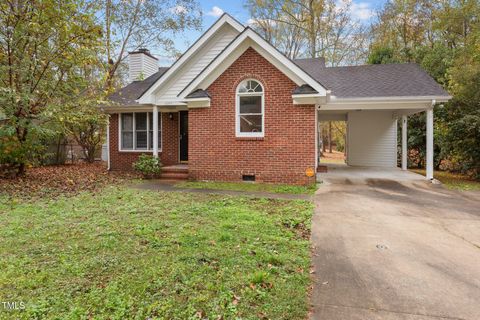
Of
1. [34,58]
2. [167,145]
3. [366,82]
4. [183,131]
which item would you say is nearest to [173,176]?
[167,145]

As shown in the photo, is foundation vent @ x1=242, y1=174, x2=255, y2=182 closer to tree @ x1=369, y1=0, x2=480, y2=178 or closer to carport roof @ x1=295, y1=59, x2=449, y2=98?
carport roof @ x1=295, y1=59, x2=449, y2=98

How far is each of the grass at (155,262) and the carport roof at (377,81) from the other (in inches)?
275

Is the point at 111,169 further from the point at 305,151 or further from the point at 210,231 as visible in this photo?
the point at 210,231

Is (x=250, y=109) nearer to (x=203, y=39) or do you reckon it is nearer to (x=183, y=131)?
(x=203, y=39)

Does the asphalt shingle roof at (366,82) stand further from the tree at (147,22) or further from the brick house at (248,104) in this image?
the tree at (147,22)


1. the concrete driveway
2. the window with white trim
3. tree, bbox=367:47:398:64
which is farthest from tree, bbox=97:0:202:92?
the concrete driveway

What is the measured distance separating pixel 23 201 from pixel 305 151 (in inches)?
295

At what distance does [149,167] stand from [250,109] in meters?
4.25

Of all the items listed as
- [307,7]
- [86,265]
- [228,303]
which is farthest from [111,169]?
[307,7]

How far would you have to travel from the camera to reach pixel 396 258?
13.9 ft

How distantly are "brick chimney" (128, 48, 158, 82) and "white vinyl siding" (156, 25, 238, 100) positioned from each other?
4.52m

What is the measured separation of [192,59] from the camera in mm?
12492

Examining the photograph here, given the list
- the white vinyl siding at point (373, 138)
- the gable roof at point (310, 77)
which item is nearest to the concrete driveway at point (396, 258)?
the gable roof at point (310, 77)

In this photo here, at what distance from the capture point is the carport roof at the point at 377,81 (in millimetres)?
11352
